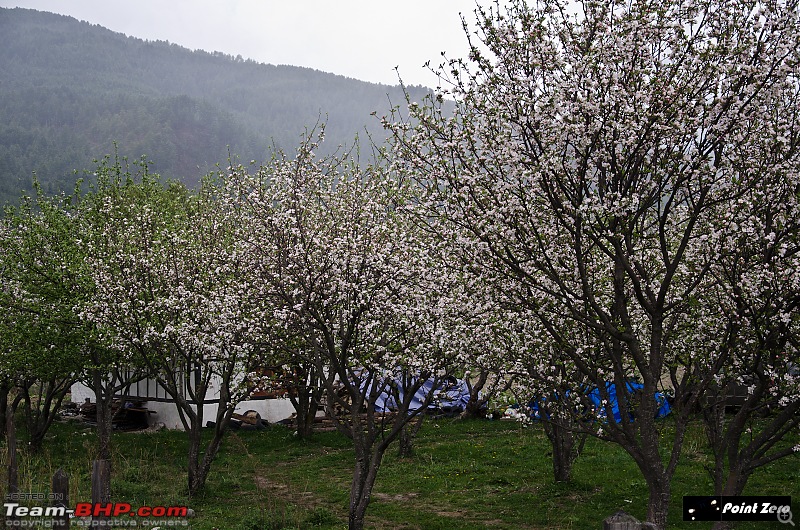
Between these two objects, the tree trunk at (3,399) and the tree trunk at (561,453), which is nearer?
the tree trunk at (561,453)

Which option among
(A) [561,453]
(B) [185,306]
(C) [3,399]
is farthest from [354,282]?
(C) [3,399]

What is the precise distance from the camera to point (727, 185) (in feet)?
29.5

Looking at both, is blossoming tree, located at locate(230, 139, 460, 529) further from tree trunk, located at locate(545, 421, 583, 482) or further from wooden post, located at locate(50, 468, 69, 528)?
tree trunk, located at locate(545, 421, 583, 482)

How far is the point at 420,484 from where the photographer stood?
18734 mm

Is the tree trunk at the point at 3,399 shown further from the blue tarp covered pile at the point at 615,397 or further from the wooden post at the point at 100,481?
the blue tarp covered pile at the point at 615,397

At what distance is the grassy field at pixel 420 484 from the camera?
14859 millimetres

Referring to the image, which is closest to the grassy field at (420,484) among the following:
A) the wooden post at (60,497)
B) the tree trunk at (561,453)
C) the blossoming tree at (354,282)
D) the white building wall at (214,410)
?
the tree trunk at (561,453)

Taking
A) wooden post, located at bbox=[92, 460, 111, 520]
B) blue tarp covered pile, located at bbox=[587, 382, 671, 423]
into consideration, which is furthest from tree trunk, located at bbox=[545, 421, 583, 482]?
wooden post, located at bbox=[92, 460, 111, 520]

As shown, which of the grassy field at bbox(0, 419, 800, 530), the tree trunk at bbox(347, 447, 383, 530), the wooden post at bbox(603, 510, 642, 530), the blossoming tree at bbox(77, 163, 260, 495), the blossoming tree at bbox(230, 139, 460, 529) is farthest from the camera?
the blossoming tree at bbox(77, 163, 260, 495)

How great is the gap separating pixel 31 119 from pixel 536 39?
166 meters

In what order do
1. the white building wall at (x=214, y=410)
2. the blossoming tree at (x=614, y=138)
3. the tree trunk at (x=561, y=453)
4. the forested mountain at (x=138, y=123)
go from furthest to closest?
the forested mountain at (x=138, y=123), the white building wall at (x=214, y=410), the tree trunk at (x=561, y=453), the blossoming tree at (x=614, y=138)

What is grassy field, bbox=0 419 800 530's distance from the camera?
14859 millimetres

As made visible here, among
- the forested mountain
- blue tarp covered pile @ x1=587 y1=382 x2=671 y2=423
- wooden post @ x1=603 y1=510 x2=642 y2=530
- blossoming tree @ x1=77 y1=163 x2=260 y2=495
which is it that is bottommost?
wooden post @ x1=603 y1=510 x2=642 y2=530

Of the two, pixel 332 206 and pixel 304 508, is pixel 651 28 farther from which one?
pixel 304 508
